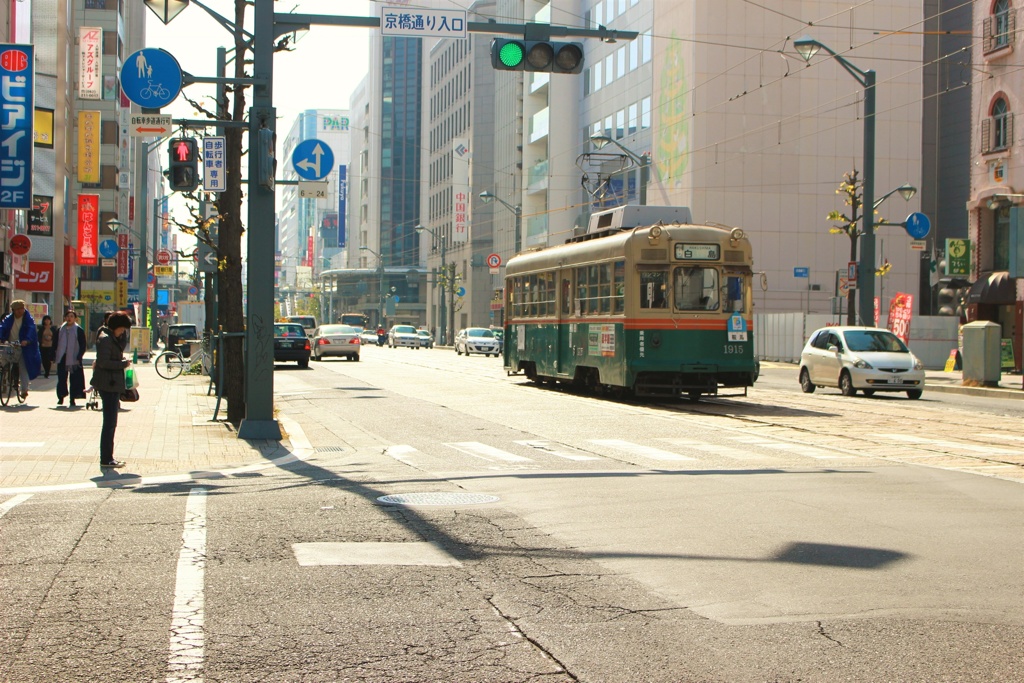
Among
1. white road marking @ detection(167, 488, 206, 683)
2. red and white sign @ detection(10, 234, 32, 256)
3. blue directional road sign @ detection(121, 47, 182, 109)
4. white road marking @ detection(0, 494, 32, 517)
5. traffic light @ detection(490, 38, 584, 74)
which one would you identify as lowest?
white road marking @ detection(0, 494, 32, 517)

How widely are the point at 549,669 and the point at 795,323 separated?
47.9 metres

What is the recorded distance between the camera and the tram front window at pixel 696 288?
22938 millimetres

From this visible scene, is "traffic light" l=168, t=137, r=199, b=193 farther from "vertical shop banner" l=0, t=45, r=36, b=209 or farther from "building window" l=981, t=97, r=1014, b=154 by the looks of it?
"building window" l=981, t=97, r=1014, b=154

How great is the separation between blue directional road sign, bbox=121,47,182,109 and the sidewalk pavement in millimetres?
4254

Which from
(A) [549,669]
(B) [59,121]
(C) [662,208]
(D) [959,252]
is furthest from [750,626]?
(B) [59,121]

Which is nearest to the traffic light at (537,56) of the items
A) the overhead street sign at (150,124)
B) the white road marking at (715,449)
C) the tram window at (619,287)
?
the overhead street sign at (150,124)

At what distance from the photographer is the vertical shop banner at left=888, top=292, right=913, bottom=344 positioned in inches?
1674

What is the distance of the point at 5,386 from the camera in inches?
816

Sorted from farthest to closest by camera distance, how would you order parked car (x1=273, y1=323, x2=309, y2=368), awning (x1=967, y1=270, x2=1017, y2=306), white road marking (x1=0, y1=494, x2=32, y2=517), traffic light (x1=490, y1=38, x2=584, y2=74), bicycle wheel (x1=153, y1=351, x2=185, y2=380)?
parked car (x1=273, y1=323, x2=309, y2=368) < awning (x1=967, y1=270, x2=1017, y2=306) < bicycle wheel (x1=153, y1=351, x2=185, y2=380) < traffic light (x1=490, y1=38, x2=584, y2=74) < white road marking (x1=0, y1=494, x2=32, y2=517)

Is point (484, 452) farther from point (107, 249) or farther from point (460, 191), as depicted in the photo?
point (460, 191)

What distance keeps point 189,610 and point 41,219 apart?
42009 millimetres

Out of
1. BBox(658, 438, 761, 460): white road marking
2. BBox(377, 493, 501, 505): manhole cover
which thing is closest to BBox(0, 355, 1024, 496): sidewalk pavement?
BBox(377, 493, 501, 505): manhole cover

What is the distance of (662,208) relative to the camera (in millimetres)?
24625

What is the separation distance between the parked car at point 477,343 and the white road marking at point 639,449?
4970 centimetres
